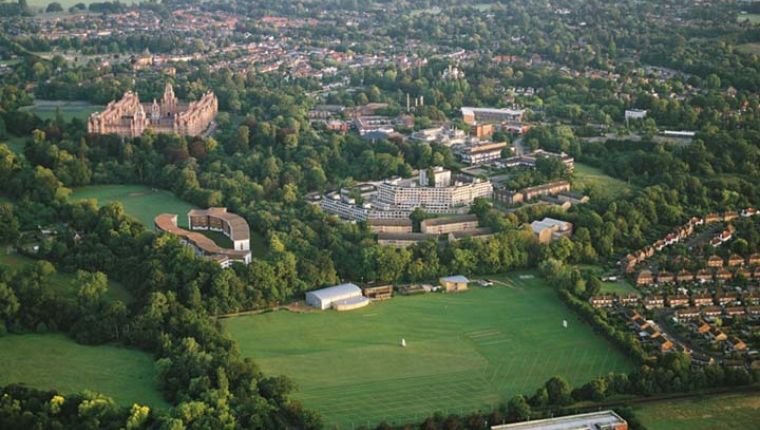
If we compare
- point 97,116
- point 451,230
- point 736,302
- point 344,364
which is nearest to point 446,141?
point 451,230

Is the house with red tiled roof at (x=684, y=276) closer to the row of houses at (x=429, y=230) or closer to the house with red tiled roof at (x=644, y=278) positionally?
the house with red tiled roof at (x=644, y=278)

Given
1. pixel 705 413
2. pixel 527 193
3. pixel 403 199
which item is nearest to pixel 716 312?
pixel 705 413

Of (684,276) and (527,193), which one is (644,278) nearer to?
(684,276)

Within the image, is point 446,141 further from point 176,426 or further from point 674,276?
point 176,426

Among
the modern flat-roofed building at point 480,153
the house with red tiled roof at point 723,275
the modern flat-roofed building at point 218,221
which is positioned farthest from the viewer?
the modern flat-roofed building at point 480,153

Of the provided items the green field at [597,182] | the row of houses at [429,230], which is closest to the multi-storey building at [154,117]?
the row of houses at [429,230]

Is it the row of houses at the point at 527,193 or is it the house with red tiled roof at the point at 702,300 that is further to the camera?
the row of houses at the point at 527,193
